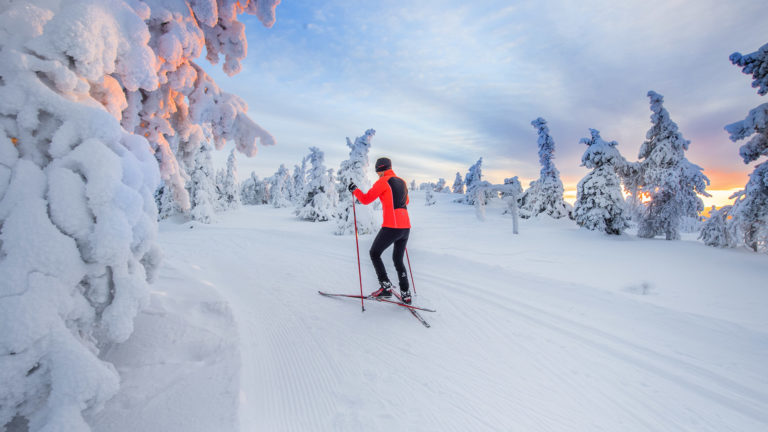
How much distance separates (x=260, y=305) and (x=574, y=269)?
803 cm

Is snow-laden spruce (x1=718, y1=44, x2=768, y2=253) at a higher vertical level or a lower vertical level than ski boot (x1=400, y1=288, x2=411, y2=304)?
higher

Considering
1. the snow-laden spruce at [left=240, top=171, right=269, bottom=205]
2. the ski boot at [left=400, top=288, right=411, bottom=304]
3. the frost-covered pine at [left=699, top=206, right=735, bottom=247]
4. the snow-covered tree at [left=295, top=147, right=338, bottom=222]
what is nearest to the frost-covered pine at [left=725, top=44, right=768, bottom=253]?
the frost-covered pine at [left=699, top=206, right=735, bottom=247]

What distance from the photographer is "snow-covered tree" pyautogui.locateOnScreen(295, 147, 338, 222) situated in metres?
26.0

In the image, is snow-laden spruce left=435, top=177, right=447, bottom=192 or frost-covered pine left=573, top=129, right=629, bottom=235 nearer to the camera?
frost-covered pine left=573, top=129, right=629, bottom=235

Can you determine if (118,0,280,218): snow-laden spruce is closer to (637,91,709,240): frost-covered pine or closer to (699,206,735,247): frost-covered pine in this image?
(699,206,735,247): frost-covered pine

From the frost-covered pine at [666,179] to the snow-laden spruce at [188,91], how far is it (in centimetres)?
1759

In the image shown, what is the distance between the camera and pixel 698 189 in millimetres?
13031


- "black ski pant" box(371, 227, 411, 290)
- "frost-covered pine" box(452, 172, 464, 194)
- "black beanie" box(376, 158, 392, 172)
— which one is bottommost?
"black ski pant" box(371, 227, 411, 290)

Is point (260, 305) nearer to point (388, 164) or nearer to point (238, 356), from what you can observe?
point (238, 356)

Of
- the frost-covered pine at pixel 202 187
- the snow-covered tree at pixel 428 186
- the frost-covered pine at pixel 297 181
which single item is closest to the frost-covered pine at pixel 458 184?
the snow-covered tree at pixel 428 186

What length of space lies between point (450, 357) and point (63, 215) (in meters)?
3.77

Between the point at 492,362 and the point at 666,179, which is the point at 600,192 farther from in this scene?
the point at 492,362

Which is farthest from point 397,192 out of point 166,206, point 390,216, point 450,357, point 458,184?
point 458,184

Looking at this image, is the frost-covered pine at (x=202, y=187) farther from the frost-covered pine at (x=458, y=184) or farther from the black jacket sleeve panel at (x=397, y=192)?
the frost-covered pine at (x=458, y=184)
